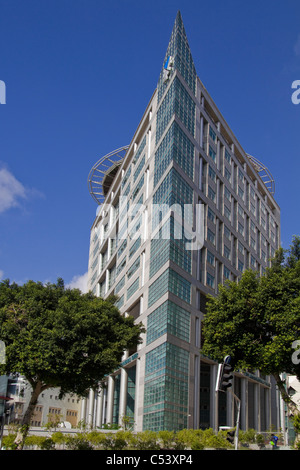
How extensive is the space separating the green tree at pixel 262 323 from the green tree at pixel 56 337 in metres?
7.11

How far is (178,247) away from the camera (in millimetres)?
58031

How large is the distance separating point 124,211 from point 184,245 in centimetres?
2576

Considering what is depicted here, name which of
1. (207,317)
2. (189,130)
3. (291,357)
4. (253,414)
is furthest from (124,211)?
(291,357)

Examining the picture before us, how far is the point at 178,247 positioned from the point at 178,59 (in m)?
24.5

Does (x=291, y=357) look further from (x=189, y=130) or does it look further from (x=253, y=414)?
(x=253, y=414)

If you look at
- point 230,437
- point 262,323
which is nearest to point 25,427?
point 230,437

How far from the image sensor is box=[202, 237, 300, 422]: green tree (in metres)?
36.0

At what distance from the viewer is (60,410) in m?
114

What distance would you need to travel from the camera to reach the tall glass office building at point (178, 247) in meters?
56.2

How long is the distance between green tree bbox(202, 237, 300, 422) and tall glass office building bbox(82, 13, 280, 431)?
51.8ft
